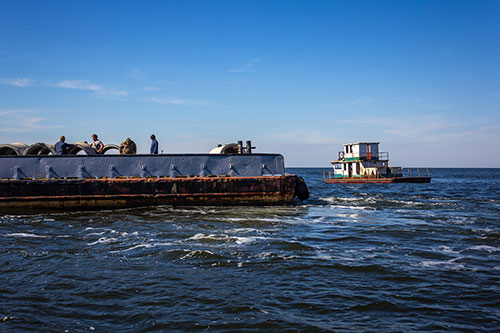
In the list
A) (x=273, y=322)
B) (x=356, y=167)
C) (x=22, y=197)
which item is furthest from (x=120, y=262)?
(x=356, y=167)

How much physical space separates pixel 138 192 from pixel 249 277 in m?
10.7

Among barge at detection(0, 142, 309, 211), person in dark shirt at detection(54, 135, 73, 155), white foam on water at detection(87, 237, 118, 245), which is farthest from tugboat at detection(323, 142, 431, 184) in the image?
white foam on water at detection(87, 237, 118, 245)

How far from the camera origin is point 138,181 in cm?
1581

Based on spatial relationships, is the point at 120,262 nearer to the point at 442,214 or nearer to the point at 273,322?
the point at 273,322

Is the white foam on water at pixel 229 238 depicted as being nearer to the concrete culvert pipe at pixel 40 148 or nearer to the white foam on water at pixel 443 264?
the white foam on water at pixel 443 264

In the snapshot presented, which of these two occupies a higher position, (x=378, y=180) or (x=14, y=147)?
(x=14, y=147)

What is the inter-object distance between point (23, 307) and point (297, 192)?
13.6 m

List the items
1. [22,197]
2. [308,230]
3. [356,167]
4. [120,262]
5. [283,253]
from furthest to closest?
[356,167] → [22,197] → [308,230] → [283,253] → [120,262]

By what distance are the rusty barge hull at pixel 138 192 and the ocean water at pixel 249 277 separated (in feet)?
13.0

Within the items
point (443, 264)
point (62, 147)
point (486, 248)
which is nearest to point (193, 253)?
point (443, 264)

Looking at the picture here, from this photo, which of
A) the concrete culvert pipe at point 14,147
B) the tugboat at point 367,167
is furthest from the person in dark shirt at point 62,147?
the tugboat at point 367,167

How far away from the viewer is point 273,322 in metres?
4.52

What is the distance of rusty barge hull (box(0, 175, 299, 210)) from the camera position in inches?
611

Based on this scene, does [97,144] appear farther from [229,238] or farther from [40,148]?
[229,238]
